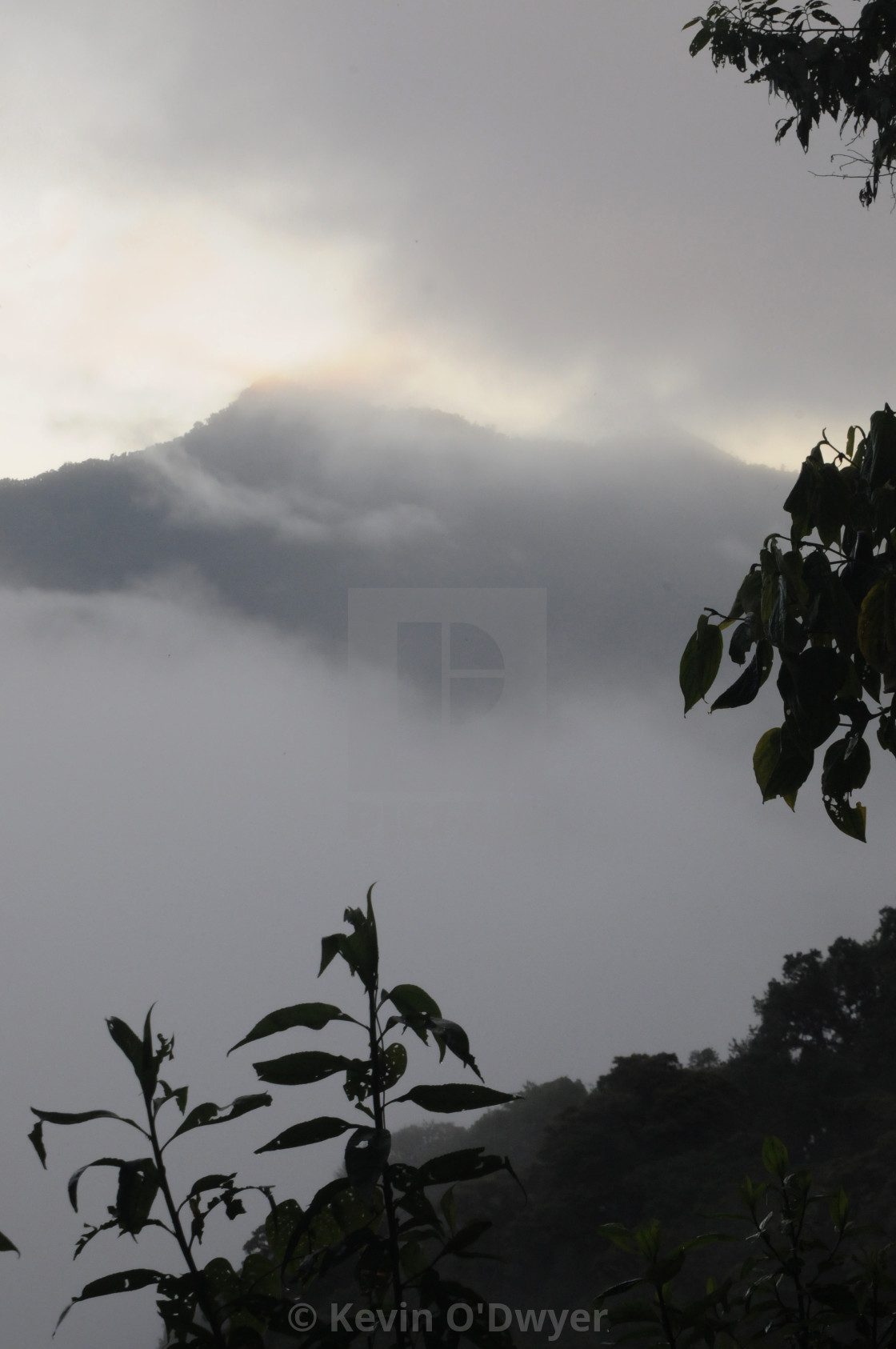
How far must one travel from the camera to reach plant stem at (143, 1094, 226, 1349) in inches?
22.8

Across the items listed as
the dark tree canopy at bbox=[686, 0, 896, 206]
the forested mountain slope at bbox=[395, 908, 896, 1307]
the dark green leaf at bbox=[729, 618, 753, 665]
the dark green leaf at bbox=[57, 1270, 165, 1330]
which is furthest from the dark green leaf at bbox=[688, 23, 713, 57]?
the forested mountain slope at bbox=[395, 908, 896, 1307]

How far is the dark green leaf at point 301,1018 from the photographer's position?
22.0 inches

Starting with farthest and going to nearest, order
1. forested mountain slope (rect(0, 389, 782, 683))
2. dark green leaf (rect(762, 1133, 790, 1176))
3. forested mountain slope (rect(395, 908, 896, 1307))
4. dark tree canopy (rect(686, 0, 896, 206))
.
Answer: forested mountain slope (rect(0, 389, 782, 683)) → forested mountain slope (rect(395, 908, 896, 1307)) → dark tree canopy (rect(686, 0, 896, 206)) → dark green leaf (rect(762, 1133, 790, 1176))

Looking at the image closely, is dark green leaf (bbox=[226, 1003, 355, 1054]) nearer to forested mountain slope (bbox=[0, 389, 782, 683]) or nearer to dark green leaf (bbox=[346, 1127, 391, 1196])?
dark green leaf (bbox=[346, 1127, 391, 1196])

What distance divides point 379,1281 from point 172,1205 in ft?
0.52

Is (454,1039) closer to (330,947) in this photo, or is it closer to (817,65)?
(330,947)

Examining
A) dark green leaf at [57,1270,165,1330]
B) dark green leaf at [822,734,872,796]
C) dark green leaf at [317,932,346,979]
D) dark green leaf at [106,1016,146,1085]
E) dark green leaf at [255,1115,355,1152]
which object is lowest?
dark green leaf at [57,1270,165,1330]

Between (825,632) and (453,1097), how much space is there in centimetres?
44

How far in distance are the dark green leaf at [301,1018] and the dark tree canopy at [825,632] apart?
0.36 metres

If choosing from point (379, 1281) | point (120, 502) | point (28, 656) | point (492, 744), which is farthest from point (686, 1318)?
point (120, 502)

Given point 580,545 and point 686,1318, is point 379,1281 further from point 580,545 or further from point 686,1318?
point 580,545

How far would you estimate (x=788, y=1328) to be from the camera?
0.70m

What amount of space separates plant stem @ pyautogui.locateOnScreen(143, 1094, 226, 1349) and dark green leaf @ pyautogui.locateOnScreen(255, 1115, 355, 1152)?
0.40ft

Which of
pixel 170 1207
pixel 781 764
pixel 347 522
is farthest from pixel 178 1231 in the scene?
pixel 347 522
